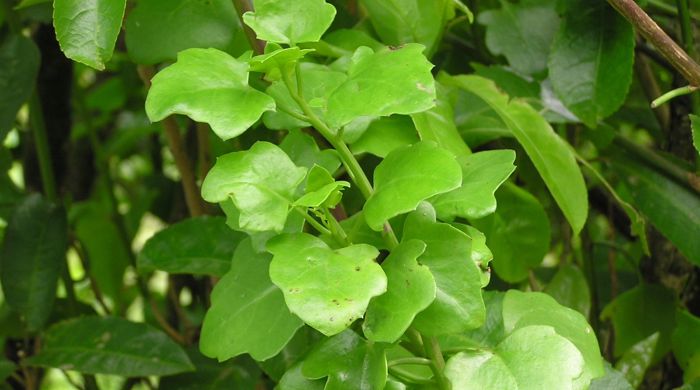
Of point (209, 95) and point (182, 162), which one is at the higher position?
point (209, 95)

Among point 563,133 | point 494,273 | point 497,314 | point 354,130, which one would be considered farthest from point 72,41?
point 563,133

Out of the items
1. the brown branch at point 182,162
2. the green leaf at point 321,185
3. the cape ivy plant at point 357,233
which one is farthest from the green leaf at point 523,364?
the brown branch at point 182,162

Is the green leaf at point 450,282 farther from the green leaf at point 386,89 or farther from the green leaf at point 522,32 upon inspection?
the green leaf at point 522,32

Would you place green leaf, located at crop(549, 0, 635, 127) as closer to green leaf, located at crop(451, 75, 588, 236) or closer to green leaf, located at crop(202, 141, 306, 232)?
green leaf, located at crop(451, 75, 588, 236)

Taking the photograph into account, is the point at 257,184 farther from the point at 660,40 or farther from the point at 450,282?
the point at 660,40

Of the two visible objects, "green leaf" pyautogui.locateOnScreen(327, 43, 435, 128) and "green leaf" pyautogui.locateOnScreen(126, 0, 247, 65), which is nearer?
"green leaf" pyautogui.locateOnScreen(327, 43, 435, 128)

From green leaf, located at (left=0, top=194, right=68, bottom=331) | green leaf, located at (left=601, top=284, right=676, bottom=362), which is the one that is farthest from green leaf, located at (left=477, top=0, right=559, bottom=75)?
green leaf, located at (left=0, top=194, right=68, bottom=331)

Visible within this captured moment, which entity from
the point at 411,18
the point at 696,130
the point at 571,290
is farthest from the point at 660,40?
the point at 571,290
